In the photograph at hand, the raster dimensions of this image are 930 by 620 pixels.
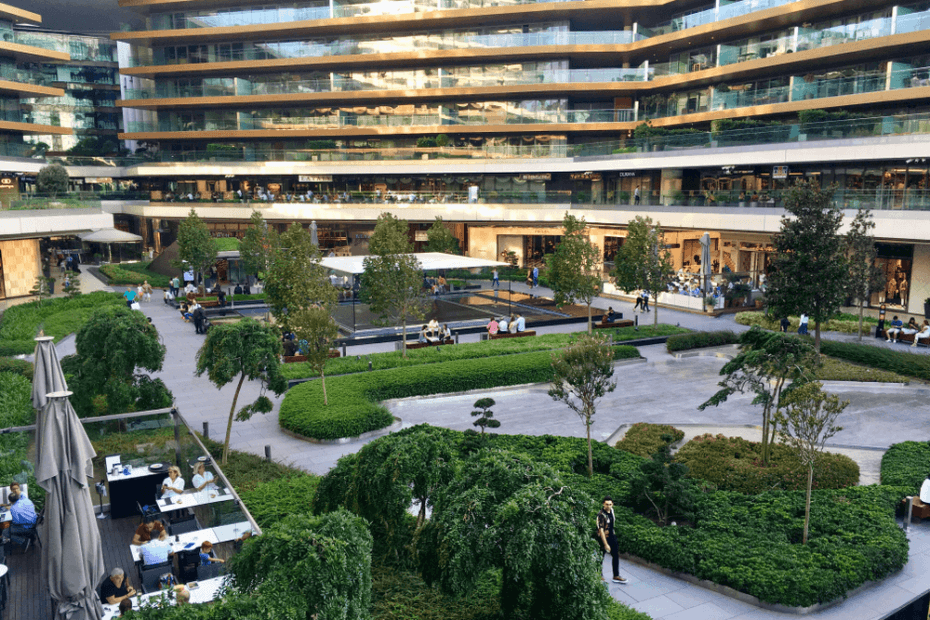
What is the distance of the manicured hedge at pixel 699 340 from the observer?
26.2 meters

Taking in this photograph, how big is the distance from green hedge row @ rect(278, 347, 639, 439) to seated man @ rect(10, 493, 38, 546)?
6456mm

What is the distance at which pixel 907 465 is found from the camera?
590 inches

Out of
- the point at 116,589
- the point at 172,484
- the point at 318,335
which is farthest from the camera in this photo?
the point at 318,335

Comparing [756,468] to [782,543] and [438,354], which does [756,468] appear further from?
[438,354]

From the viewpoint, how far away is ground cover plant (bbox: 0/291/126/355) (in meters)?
25.9

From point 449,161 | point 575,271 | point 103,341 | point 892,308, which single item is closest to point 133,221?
point 449,161

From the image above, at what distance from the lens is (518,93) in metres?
53.0

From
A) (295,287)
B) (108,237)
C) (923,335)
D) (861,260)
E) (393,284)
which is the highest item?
(861,260)

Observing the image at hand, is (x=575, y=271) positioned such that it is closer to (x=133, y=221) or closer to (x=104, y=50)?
(x=133, y=221)

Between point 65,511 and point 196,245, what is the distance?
105 feet

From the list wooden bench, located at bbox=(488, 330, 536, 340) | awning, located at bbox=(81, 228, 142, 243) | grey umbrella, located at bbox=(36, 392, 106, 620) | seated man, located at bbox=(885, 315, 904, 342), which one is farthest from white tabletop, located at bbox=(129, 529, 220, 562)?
awning, located at bbox=(81, 228, 142, 243)

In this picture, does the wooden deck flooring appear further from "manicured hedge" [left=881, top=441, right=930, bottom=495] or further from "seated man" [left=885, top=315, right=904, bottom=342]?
"seated man" [left=885, top=315, right=904, bottom=342]

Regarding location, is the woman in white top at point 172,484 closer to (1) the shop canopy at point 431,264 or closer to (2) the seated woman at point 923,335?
(1) the shop canopy at point 431,264

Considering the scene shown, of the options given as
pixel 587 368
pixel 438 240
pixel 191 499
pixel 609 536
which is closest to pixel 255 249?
pixel 438 240
